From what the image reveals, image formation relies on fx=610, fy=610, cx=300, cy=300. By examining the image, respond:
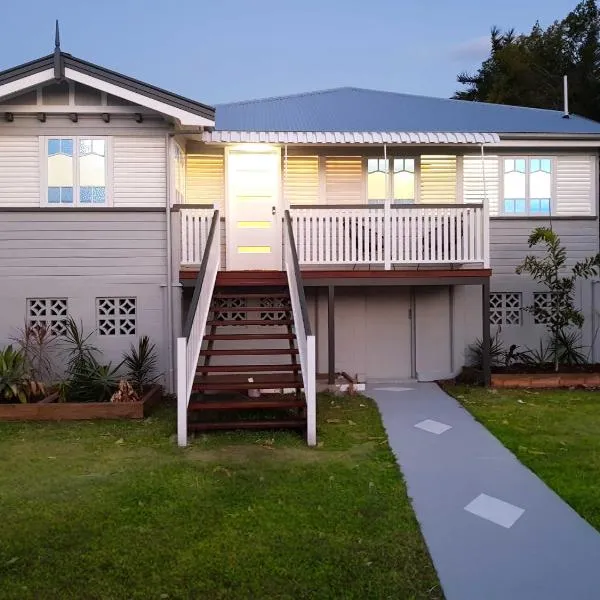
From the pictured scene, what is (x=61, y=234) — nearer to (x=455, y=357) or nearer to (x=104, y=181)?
(x=104, y=181)

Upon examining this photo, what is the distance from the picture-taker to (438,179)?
431 inches

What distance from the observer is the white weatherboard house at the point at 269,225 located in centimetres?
908

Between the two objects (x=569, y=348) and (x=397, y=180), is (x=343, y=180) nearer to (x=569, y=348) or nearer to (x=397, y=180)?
(x=397, y=180)

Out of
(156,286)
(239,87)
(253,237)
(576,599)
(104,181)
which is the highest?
(239,87)

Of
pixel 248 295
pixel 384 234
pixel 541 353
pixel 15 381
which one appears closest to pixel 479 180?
pixel 384 234


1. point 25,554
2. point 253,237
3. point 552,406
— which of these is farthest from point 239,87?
point 25,554

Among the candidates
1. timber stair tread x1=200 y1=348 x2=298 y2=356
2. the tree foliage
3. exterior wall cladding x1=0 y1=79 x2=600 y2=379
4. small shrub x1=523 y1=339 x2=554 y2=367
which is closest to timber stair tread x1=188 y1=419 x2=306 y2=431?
timber stair tread x1=200 y1=348 x2=298 y2=356

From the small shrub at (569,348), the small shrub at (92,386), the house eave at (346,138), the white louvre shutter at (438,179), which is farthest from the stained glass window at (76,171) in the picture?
the small shrub at (569,348)

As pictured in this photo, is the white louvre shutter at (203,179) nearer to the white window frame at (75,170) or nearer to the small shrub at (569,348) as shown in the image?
the white window frame at (75,170)

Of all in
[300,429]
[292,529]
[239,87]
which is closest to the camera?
[292,529]

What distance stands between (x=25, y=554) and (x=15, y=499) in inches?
46.1

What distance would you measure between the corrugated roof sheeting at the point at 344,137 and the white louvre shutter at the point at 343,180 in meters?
0.99

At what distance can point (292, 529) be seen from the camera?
4.33 metres

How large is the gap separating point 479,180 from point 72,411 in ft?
25.3
